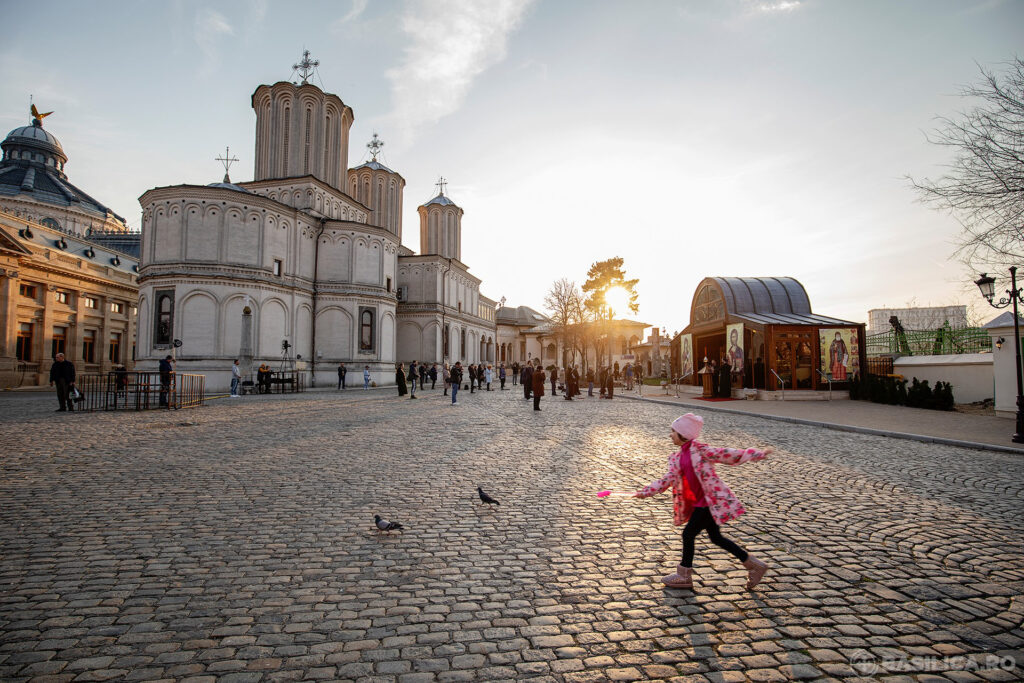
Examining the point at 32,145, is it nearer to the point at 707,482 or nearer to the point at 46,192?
the point at 46,192

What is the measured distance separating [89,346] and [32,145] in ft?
121

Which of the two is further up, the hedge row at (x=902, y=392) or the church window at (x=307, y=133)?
the church window at (x=307, y=133)

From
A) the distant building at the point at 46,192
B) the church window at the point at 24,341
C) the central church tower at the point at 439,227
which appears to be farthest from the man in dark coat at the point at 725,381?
the distant building at the point at 46,192

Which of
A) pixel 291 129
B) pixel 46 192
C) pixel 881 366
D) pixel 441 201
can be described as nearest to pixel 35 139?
pixel 46 192

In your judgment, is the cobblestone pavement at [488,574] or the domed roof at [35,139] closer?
the cobblestone pavement at [488,574]

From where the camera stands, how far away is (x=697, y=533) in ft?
12.4

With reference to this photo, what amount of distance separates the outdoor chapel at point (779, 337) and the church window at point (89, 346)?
46.3m

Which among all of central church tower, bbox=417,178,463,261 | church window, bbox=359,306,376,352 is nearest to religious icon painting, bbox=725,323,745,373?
church window, bbox=359,306,376,352

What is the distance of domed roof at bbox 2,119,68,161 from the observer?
58.2m

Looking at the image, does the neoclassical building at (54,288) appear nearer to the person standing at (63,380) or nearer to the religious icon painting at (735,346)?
the person standing at (63,380)

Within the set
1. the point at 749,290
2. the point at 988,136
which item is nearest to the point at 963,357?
the point at 749,290

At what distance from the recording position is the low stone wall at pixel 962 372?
63.2ft

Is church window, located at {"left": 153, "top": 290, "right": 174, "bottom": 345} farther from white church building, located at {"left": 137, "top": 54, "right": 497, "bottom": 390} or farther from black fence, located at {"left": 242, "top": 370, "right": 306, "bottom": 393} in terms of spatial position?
black fence, located at {"left": 242, "top": 370, "right": 306, "bottom": 393}

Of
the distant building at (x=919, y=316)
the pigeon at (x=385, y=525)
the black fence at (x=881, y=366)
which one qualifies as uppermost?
the distant building at (x=919, y=316)
